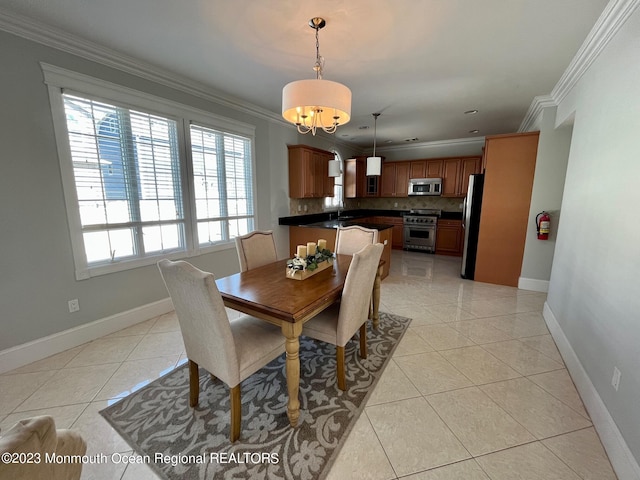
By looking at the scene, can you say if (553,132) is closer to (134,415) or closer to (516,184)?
(516,184)

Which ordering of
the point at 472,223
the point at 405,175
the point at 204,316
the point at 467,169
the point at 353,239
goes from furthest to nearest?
the point at 405,175 → the point at 467,169 → the point at 472,223 → the point at 353,239 → the point at 204,316

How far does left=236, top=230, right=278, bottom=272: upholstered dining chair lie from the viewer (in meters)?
2.40

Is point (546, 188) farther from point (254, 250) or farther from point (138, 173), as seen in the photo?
point (138, 173)

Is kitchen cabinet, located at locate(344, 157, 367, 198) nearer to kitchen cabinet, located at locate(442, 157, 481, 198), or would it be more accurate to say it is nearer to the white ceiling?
kitchen cabinet, located at locate(442, 157, 481, 198)

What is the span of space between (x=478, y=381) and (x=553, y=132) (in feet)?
11.2

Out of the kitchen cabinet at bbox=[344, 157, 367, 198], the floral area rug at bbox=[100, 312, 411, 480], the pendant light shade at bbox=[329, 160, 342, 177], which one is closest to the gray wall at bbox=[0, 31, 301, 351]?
the floral area rug at bbox=[100, 312, 411, 480]

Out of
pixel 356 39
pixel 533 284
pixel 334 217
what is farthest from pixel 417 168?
pixel 356 39

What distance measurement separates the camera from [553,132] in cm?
344

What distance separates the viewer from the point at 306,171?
15.2 feet

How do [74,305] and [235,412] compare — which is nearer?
[235,412]

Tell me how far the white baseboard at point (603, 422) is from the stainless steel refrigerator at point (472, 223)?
2.07 metres

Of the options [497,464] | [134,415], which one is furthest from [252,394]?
[497,464]

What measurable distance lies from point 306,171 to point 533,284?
3875mm

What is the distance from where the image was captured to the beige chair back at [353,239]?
2787 mm
